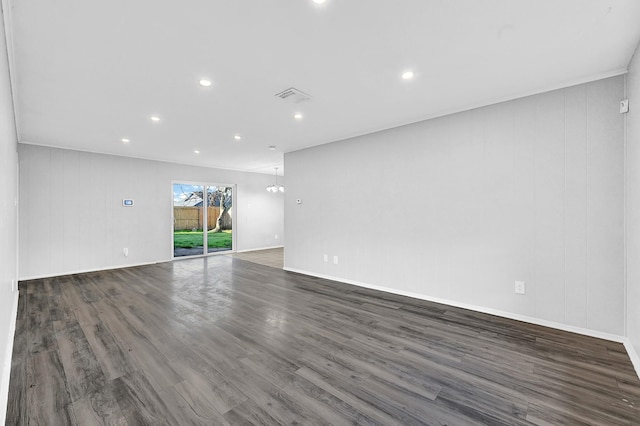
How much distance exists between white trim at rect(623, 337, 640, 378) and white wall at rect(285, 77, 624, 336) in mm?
147

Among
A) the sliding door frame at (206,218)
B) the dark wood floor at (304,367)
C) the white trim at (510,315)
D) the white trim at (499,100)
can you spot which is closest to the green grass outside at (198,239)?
the sliding door frame at (206,218)

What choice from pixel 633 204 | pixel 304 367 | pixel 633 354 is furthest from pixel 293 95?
pixel 633 354

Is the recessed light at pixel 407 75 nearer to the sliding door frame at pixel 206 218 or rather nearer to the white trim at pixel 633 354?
the white trim at pixel 633 354

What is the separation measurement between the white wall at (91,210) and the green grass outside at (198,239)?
0.35 metres

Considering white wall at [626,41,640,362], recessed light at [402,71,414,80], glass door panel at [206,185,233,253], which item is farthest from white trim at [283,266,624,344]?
glass door panel at [206,185,233,253]

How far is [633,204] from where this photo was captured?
2.42 meters

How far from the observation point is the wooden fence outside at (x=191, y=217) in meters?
7.59

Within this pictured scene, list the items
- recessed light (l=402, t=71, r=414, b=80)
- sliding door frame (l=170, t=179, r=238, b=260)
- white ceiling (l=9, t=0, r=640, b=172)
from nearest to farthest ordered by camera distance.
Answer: white ceiling (l=9, t=0, r=640, b=172)
recessed light (l=402, t=71, r=414, b=80)
sliding door frame (l=170, t=179, r=238, b=260)

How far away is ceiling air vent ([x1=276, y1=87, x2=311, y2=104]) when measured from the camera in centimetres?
316

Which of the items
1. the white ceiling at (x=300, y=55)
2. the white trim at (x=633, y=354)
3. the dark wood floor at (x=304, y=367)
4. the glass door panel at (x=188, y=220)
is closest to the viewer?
the dark wood floor at (x=304, y=367)

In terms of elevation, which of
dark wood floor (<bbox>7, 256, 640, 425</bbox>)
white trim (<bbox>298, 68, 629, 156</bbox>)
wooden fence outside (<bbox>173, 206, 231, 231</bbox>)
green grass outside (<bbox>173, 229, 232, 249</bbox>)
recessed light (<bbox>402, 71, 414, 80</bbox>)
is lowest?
dark wood floor (<bbox>7, 256, 640, 425</bbox>)

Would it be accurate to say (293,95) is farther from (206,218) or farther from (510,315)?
(206,218)

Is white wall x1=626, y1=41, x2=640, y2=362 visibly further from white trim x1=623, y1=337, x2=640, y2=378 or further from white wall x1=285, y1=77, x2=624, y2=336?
white wall x1=285, y1=77, x2=624, y2=336

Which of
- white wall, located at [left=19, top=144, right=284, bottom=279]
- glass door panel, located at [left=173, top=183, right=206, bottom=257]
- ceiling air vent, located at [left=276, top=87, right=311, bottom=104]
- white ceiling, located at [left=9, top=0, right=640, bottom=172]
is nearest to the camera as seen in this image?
white ceiling, located at [left=9, top=0, right=640, bottom=172]
